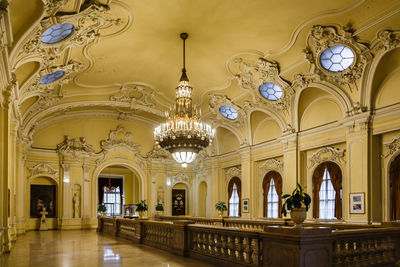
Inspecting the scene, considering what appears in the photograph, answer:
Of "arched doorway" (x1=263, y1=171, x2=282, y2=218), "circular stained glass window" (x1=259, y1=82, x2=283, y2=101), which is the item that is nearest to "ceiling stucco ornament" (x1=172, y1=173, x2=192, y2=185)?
"arched doorway" (x1=263, y1=171, x2=282, y2=218)

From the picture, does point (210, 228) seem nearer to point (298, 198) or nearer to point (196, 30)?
point (298, 198)

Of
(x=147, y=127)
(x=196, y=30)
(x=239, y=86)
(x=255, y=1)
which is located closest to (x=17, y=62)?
(x=196, y=30)

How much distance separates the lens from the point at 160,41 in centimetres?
1202

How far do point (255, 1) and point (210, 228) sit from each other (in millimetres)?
5807

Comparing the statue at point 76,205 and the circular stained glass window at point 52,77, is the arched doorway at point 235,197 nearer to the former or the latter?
the statue at point 76,205

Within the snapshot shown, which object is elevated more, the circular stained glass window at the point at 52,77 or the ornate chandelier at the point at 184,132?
the circular stained glass window at the point at 52,77

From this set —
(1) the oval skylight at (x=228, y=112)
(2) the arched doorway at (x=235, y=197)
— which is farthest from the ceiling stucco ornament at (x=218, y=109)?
(2) the arched doorway at (x=235, y=197)

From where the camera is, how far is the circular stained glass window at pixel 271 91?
1431 cm

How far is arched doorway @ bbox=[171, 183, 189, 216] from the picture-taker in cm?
2252

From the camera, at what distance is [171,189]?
883 inches

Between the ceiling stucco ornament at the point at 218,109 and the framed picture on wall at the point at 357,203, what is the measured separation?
6.74 m

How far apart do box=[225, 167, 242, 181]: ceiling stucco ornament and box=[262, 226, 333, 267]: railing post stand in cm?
1347

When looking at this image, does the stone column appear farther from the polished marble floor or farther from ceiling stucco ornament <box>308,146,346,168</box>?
the polished marble floor

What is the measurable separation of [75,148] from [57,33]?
10682mm
